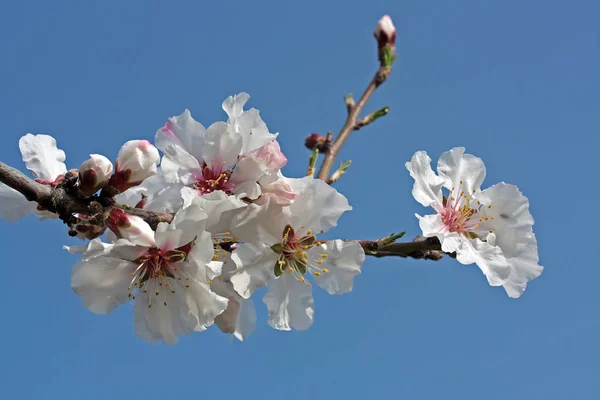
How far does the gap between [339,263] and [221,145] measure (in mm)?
687

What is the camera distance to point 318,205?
2.37 m

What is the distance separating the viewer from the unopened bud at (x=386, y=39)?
439 cm

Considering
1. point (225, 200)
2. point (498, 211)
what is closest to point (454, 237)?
point (498, 211)

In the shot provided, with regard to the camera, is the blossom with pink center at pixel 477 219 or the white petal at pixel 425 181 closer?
the blossom with pink center at pixel 477 219

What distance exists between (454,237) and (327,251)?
526mm

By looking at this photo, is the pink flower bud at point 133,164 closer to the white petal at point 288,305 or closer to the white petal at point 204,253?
the white petal at point 204,253

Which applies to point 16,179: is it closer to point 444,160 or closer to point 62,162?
point 62,162

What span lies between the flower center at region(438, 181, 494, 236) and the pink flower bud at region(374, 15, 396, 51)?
2076 mm

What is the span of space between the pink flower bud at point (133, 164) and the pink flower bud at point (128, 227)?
182mm

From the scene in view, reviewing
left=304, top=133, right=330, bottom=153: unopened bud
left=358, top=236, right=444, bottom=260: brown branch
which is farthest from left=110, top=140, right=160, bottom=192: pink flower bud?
left=304, top=133, right=330, bottom=153: unopened bud

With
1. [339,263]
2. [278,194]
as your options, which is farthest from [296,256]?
[278,194]

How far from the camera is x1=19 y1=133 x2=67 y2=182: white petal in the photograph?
2.83 m

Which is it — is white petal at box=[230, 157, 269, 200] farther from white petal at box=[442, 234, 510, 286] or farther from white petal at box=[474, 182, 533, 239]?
white petal at box=[474, 182, 533, 239]

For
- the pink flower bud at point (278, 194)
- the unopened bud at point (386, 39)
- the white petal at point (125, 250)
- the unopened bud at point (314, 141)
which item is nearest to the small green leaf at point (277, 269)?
the pink flower bud at point (278, 194)
